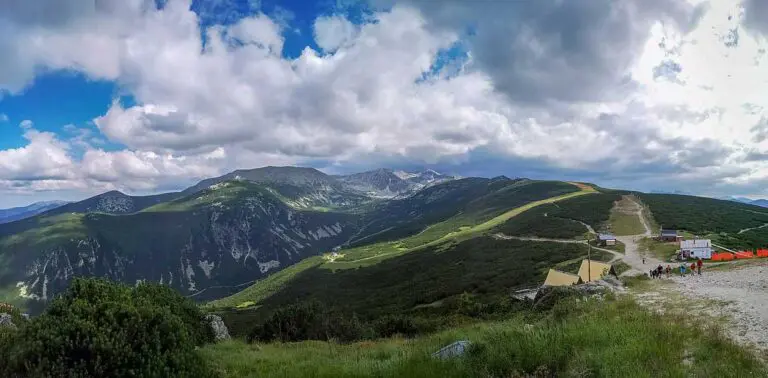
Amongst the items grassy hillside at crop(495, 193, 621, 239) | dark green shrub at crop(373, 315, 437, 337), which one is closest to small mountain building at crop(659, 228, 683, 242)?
grassy hillside at crop(495, 193, 621, 239)

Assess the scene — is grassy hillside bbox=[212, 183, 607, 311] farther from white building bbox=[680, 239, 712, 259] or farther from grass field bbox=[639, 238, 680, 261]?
white building bbox=[680, 239, 712, 259]

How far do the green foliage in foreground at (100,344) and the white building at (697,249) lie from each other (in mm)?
67651

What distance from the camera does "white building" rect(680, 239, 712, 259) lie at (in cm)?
5828

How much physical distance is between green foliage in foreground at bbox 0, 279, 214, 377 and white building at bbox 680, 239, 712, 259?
6765 cm

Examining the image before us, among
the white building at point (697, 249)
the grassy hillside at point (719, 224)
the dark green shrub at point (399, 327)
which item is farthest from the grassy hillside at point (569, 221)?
the dark green shrub at point (399, 327)

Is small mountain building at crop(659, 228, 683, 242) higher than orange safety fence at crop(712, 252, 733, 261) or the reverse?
higher

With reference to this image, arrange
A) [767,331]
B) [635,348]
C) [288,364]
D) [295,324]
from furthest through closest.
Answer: [295,324] < [767,331] < [288,364] < [635,348]

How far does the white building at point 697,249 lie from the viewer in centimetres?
5828

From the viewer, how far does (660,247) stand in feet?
236

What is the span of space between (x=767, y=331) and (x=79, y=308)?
59.0 feet

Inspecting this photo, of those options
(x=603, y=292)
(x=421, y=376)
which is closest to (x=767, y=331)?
(x=421, y=376)

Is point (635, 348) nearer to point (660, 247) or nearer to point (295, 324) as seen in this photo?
point (295, 324)

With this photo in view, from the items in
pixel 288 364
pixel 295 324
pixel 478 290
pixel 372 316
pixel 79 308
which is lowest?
pixel 372 316

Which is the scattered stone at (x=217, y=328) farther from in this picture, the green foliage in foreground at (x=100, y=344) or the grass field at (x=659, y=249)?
the grass field at (x=659, y=249)
